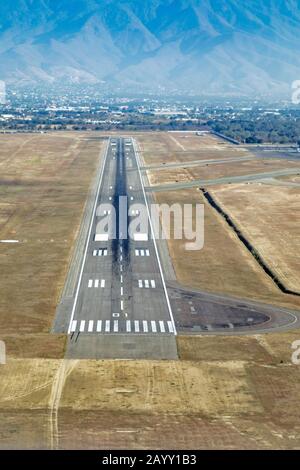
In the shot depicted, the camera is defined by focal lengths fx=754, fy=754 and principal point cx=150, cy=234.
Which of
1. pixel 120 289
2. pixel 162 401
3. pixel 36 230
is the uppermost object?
pixel 36 230

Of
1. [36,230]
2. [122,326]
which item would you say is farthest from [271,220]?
[122,326]

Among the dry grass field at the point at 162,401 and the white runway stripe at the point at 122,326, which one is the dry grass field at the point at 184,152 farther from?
the dry grass field at the point at 162,401

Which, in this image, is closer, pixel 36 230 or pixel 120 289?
pixel 120 289

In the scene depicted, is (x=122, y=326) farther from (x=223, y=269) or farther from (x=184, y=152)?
(x=184, y=152)

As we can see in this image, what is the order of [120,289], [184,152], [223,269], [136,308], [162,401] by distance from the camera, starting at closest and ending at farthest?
1. [162,401]
2. [136,308]
3. [120,289]
4. [223,269]
5. [184,152]

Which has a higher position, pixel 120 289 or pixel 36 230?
pixel 36 230

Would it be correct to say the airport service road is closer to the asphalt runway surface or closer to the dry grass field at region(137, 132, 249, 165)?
the asphalt runway surface

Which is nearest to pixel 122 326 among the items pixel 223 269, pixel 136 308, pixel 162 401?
pixel 136 308

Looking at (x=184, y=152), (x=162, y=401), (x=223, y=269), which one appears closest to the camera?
(x=162, y=401)

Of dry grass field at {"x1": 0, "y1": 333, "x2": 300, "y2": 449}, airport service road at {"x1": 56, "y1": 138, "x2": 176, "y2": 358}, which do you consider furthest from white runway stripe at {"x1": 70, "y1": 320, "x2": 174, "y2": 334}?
dry grass field at {"x1": 0, "y1": 333, "x2": 300, "y2": 449}

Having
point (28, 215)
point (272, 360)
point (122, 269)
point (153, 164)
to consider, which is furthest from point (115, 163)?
point (272, 360)
